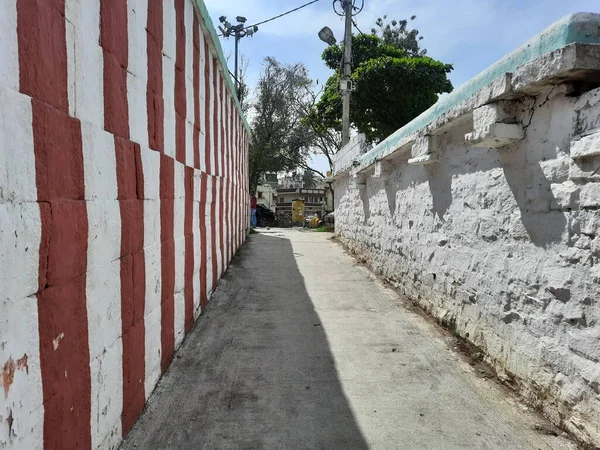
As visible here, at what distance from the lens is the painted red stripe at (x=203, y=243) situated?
17.7 feet

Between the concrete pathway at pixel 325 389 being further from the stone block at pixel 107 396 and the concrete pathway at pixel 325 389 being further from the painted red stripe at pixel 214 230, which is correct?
the painted red stripe at pixel 214 230

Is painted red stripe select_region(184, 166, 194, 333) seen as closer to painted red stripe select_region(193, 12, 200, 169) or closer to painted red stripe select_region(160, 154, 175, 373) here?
painted red stripe select_region(193, 12, 200, 169)

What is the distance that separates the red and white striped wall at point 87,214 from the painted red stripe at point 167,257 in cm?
2

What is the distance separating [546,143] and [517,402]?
1.80 m

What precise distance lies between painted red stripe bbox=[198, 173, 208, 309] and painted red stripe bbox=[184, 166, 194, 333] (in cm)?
56

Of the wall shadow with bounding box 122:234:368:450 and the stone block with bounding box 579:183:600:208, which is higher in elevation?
the stone block with bounding box 579:183:600:208

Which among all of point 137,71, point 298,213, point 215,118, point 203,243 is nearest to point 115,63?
point 137,71

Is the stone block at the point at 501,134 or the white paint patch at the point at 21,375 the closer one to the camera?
the white paint patch at the point at 21,375

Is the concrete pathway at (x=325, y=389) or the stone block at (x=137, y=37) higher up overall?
the stone block at (x=137, y=37)

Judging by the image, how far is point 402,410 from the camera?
10.7 feet

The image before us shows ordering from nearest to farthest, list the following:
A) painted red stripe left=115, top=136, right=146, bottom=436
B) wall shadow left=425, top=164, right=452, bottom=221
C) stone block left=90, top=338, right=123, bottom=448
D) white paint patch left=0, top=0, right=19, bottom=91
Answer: white paint patch left=0, top=0, right=19, bottom=91 → stone block left=90, top=338, right=123, bottom=448 → painted red stripe left=115, top=136, right=146, bottom=436 → wall shadow left=425, top=164, right=452, bottom=221

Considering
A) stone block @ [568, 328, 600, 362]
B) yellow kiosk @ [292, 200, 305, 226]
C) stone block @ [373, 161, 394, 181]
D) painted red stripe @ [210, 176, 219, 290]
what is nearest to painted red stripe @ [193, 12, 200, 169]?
painted red stripe @ [210, 176, 219, 290]

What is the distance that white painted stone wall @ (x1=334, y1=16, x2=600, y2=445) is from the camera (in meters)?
2.69

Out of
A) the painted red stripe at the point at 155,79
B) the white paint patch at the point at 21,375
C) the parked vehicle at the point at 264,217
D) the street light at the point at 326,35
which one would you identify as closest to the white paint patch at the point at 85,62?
the white paint patch at the point at 21,375
